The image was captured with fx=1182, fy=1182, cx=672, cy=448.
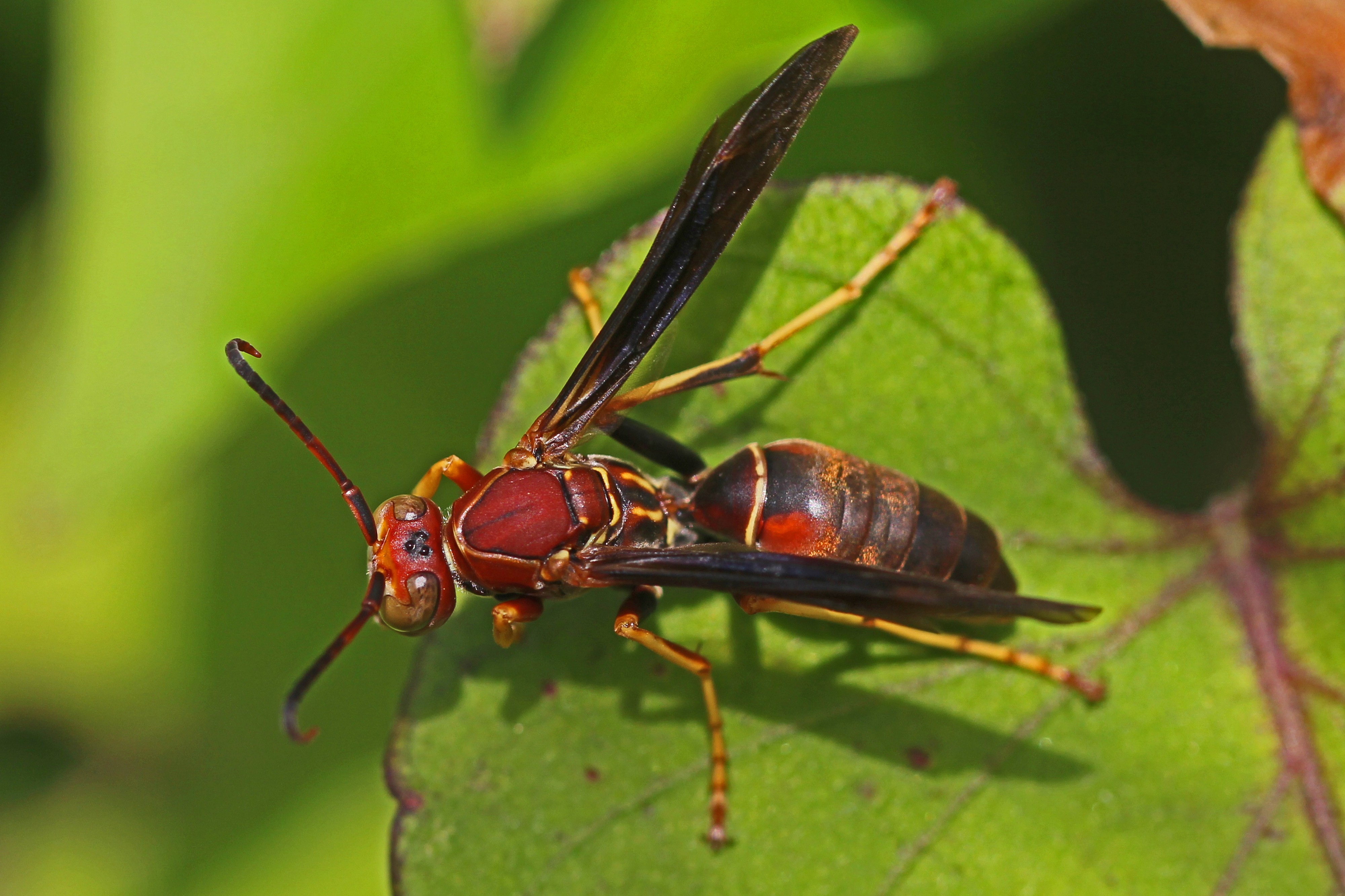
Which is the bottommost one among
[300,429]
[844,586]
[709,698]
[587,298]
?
[709,698]

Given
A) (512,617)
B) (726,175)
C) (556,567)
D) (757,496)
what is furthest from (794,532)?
(726,175)

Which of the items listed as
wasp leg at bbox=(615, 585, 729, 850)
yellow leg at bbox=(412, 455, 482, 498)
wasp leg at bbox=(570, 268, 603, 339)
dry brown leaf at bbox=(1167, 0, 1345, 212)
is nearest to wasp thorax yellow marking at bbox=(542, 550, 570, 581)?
wasp leg at bbox=(615, 585, 729, 850)

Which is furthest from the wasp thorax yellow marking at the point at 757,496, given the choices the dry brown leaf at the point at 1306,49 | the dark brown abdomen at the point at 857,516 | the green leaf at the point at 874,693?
the dry brown leaf at the point at 1306,49

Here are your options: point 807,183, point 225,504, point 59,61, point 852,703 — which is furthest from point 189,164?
point 852,703

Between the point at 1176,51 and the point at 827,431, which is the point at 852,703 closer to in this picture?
the point at 827,431

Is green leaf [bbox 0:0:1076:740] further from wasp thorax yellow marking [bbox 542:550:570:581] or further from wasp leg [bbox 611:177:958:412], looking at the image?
wasp thorax yellow marking [bbox 542:550:570:581]

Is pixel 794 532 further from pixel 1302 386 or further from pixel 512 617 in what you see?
pixel 1302 386

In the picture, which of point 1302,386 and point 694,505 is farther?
point 694,505

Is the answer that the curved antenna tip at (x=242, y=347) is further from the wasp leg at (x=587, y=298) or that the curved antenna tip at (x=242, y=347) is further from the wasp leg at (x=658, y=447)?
the wasp leg at (x=658, y=447)
